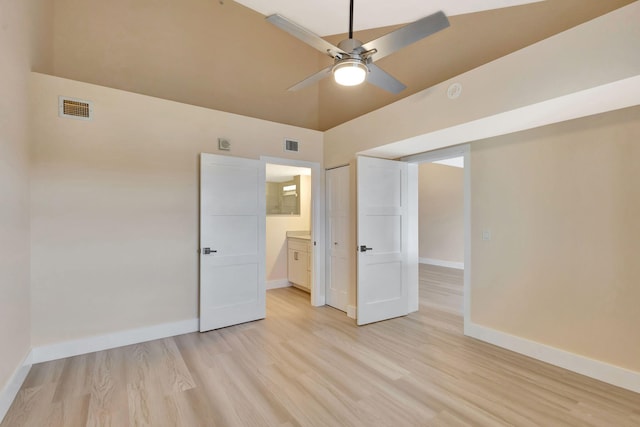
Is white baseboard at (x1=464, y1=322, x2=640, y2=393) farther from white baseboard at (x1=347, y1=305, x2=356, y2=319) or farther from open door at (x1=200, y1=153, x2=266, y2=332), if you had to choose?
open door at (x1=200, y1=153, x2=266, y2=332)

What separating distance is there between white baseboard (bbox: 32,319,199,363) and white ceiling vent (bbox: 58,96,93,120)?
7.31 ft

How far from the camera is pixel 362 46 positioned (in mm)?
1945

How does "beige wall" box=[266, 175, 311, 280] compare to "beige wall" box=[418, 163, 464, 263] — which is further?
"beige wall" box=[418, 163, 464, 263]

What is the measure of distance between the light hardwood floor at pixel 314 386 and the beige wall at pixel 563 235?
397 mm

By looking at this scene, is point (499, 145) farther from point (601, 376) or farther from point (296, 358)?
point (296, 358)

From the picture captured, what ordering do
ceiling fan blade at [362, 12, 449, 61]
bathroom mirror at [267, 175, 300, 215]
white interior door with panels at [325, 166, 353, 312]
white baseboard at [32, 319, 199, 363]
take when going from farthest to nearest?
bathroom mirror at [267, 175, 300, 215] < white interior door with panels at [325, 166, 353, 312] < white baseboard at [32, 319, 199, 363] < ceiling fan blade at [362, 12, 449, 61]

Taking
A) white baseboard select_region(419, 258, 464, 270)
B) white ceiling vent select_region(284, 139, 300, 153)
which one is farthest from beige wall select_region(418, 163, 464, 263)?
white ceiling vent select_region(284, 139, 300, 153)

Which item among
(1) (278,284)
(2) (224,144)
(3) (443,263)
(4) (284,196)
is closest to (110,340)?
(2) (224,144)

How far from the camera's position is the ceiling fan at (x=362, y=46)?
1677 mm

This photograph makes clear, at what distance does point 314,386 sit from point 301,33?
8.60ft

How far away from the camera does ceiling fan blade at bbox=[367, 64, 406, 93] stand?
2.17 meters

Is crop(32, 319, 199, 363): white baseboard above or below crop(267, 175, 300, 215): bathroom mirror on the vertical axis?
below

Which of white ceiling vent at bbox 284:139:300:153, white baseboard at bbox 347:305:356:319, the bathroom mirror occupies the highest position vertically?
white ceiling vent at bbox 284:139:300:153

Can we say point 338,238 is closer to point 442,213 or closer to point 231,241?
point 231,241
